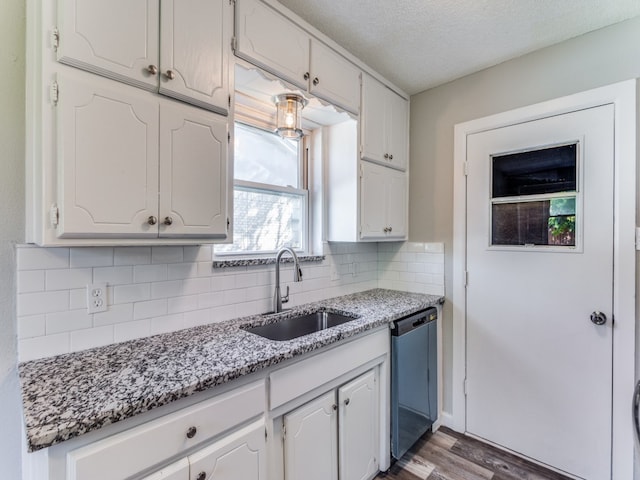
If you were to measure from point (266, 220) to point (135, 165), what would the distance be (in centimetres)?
102

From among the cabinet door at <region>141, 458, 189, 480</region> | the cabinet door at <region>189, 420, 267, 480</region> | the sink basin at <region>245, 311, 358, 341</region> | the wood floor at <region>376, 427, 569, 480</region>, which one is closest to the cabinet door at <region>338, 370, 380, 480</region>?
the wood floor at <region>376, 427, 569, 480</region>

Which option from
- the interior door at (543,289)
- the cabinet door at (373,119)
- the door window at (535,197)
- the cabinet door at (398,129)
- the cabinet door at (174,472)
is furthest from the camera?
the cabinet door at (398,129)

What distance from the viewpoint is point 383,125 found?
2305 millimetres

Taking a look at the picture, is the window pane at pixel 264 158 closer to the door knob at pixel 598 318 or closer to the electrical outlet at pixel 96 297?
the electrical outlet at pixel 96 297

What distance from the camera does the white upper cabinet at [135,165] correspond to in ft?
3.24

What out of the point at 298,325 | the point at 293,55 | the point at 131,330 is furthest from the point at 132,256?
the point at 293,55

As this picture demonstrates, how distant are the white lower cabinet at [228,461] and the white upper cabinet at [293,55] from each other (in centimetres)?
158

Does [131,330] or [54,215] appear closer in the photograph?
[54,215]

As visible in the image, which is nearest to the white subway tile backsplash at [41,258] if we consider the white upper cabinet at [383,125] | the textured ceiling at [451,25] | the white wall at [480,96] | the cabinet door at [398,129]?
the textured ceiling at [451,25]

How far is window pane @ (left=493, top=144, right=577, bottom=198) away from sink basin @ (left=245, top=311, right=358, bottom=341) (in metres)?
1.39

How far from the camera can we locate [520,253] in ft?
6.70

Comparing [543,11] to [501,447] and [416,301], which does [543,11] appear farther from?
[501,447]

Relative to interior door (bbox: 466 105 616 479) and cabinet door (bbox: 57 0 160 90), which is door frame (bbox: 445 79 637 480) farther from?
cabinet door (bbox: 57 0 160 90)

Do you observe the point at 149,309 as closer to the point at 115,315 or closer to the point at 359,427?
the point at 115,315
